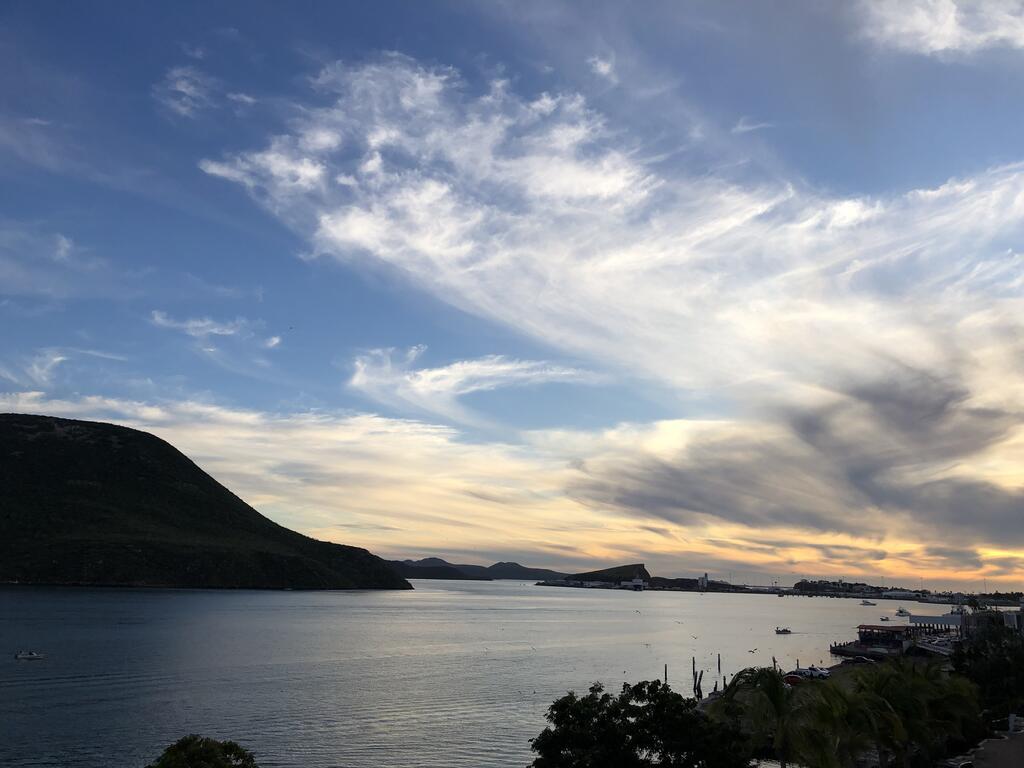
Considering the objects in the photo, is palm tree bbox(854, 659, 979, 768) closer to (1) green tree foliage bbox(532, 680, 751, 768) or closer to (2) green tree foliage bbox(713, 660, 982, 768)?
(2) green tree foliage bbox(713, 660, 982, 768)

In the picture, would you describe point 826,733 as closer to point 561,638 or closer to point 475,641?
point 475,641

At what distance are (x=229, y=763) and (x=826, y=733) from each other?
25.5 m

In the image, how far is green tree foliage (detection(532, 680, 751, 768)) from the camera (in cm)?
2895

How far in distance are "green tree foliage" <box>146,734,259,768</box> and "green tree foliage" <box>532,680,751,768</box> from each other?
11271 millimetres

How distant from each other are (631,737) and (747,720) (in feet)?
38.4

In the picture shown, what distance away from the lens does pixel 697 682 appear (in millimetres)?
113500

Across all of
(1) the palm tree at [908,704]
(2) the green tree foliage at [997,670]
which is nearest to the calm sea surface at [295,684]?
(1) the palm tree at [908,704]

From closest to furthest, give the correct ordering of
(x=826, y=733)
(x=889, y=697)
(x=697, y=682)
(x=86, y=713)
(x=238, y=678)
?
1. (x=826, y=733)
2. (x=889, y=697)
3. (x=86, y=713)
4. (x=238, y=678)
5. (x=697, y=682)

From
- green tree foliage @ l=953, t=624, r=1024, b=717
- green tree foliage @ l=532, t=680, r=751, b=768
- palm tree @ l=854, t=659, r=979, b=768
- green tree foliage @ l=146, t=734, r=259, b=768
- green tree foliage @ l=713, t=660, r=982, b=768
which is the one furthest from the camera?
green tree foliage @ l=953, t=624, r=1024, b=717

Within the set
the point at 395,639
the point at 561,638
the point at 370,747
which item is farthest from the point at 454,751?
the point at 561,638

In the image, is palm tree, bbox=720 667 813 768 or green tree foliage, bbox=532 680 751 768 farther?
palm tree, bbox=720 667 813 768

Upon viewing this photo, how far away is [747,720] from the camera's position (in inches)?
1527

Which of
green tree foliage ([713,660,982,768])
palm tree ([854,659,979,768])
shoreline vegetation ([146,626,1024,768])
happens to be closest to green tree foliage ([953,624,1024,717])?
palm tree ([854,659,979,768])

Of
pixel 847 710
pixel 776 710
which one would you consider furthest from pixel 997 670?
pixel 776 710
